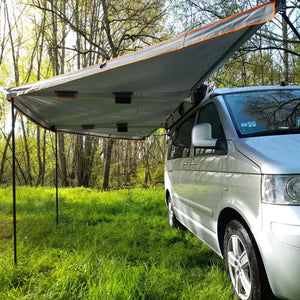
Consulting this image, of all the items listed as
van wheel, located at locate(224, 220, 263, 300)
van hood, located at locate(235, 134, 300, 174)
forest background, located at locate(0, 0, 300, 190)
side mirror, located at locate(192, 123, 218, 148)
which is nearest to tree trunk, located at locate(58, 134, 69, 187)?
forest background, located at locate(0, 0, 300, 190)

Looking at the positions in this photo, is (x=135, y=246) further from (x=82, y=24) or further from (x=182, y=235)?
(x=82, y=24)

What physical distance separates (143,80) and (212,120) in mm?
1074

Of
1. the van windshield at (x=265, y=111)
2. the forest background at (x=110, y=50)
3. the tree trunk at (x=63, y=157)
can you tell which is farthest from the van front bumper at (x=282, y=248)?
the tree trunk at (x=63, y=157)

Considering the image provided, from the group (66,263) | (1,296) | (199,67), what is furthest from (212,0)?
(1,296)

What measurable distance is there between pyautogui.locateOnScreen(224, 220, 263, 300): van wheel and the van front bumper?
6.7 inches

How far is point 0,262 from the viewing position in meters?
3.15

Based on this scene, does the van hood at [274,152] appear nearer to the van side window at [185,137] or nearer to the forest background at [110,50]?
the van side window at [185,137]

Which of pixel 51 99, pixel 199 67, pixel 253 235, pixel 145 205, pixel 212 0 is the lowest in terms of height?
pixel 145 205

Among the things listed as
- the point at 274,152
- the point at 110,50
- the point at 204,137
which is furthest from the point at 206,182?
the point at 110,50

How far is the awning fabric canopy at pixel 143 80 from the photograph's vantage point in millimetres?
2348

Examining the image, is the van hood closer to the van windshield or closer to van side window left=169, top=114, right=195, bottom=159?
the van windshield

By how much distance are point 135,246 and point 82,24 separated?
11.9 m

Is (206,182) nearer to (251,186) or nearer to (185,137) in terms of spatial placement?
(251,186)

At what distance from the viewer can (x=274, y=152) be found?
1.85m
